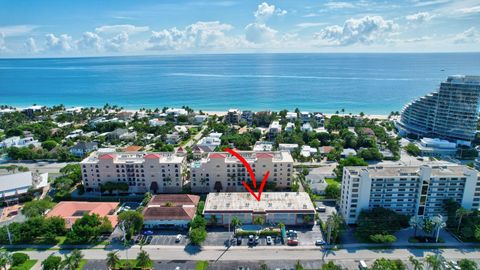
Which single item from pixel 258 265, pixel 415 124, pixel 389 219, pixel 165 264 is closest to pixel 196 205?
pixel 165 264

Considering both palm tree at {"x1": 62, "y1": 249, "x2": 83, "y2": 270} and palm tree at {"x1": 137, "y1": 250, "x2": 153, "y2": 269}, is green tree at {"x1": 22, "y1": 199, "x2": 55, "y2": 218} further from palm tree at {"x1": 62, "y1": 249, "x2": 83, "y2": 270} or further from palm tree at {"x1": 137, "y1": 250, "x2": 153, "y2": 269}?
palm tree at {"x1": 137, "y1": 250, "x2": 153, "y2": 269}

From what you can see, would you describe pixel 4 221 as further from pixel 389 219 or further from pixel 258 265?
pixel 389 219

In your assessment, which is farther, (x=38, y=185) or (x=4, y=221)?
(x=38, y=185)

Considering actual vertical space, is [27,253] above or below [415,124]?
below

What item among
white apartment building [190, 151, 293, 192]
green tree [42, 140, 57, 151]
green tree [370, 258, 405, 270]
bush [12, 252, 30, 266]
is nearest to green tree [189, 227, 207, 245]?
white apartment building [190, 151, 293, 192]

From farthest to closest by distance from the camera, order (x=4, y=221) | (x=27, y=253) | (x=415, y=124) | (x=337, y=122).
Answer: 1. (x=337, y=122)
2. (x=415, y=124)
3. (x=4, y=221)
4. (x=27, y=253)
